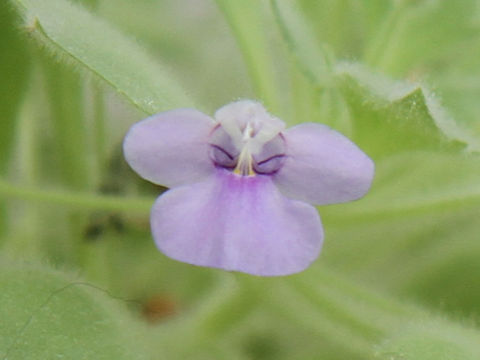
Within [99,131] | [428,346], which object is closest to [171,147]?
[428,346]

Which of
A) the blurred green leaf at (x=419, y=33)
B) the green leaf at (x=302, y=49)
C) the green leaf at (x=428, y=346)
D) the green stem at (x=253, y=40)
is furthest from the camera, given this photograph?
the blurred green leaf at (x=419, y=33)

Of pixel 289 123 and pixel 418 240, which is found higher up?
pixel 418 240

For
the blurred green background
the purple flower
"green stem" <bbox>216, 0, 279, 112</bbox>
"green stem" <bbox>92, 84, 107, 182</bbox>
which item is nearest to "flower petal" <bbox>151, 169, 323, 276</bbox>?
the purple flower

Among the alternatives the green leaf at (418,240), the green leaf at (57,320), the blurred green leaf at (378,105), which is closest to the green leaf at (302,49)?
the blurred green leaf at (378,105)

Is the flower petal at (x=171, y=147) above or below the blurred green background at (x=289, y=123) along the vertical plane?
below

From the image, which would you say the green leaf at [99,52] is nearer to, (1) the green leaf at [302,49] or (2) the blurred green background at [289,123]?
(2) the blurred green background at [289,123]

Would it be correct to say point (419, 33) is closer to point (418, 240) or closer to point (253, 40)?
point (253, 40)

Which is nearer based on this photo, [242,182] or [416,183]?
[242,182]
